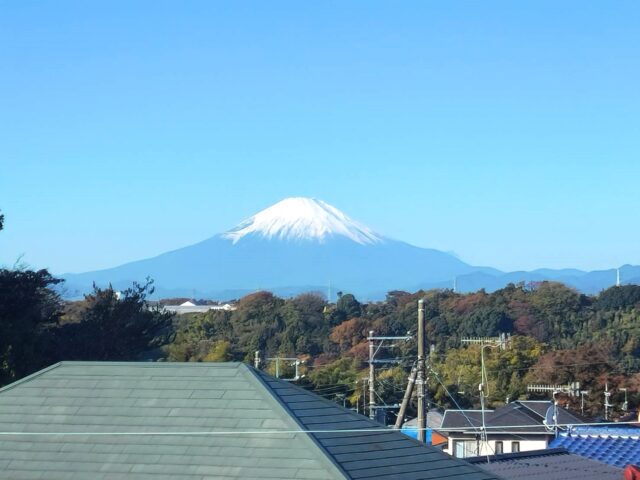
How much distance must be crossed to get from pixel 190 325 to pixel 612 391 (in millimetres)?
29546

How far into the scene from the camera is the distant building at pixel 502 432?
73.4 feet

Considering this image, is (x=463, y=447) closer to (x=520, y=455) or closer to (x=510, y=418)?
(x=510, y=418)

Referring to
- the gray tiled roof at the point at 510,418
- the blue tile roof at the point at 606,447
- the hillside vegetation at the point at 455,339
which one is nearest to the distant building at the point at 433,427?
the gray tiled roof at the point at 510,418

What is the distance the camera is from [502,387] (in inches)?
1563

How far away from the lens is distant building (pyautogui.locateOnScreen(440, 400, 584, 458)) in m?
22.4

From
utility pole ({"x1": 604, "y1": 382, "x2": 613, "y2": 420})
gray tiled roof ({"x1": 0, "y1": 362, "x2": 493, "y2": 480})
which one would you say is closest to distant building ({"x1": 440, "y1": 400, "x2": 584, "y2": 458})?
utility pole ({"x1": 604, "y1": 382, "x2": 613, "y2": 420})

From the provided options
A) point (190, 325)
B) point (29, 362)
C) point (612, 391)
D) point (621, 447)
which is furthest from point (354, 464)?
point (190, 325)

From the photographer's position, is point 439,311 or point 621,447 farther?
point 439,311

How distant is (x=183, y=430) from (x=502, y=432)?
47.2 ft

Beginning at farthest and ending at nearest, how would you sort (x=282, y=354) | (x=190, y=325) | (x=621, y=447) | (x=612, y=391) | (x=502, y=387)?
(x=190, y=325) < (x=282, y=354) < (x=502, y=387) < (x=612, y=391) < (x=621, y=447)

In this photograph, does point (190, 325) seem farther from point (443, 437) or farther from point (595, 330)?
point (443, 437)

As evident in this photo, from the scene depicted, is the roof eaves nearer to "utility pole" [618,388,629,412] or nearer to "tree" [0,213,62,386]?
A: "tree" [0,213,62,386]

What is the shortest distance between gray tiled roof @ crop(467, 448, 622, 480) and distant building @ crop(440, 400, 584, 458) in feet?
20.5

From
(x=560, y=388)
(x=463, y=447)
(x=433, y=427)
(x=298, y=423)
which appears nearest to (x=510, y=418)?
(x=463, y=447)
